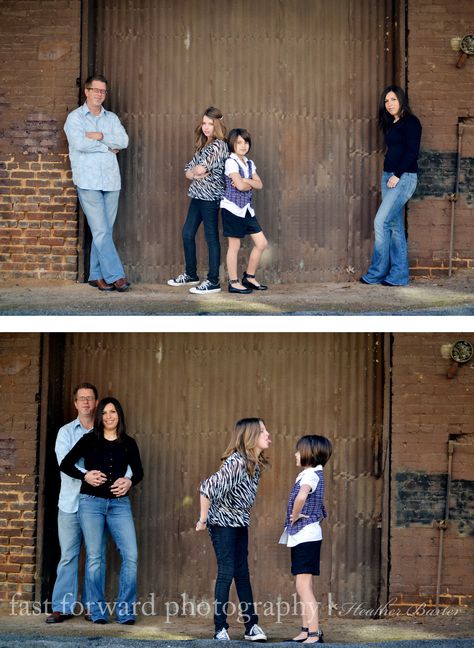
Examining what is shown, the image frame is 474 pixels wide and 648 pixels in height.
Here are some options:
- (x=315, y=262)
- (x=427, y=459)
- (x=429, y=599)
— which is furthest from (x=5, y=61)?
(x=429, y=599)

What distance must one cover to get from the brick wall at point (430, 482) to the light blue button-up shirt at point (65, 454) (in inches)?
106

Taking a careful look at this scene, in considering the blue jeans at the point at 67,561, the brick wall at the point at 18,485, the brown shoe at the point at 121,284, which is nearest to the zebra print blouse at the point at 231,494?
the blue jeans at the point at 67,561

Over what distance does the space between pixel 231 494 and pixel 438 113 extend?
4.04 meters

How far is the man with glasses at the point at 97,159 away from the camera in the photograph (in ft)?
35.9

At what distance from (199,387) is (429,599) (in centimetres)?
268

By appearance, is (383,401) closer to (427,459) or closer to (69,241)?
(427,459)

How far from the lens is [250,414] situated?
37.2ft

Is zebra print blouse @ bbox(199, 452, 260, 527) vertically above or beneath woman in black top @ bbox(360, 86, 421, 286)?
beneath

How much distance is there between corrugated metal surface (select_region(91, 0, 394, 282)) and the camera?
11609mm

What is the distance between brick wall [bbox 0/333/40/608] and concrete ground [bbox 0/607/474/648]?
1.14ft

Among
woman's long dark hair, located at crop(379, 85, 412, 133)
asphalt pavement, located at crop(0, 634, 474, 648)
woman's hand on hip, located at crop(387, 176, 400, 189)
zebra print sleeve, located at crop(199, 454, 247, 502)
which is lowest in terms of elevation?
asphalt pavement, located at crop(0, 634, 474, 648)

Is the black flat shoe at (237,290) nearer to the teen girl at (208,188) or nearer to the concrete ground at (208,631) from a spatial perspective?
the teen girl at (208,188)

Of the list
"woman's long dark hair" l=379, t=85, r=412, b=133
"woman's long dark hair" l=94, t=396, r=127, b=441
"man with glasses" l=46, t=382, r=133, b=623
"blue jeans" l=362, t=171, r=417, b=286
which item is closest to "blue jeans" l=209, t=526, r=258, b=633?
"woman's long dark hair" l=94, t=396, r=127, b=441

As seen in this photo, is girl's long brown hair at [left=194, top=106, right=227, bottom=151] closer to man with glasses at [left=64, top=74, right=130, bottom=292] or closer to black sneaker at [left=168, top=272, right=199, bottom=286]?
man with glasses at [left=64, top=74, right=130, bottom=292]
